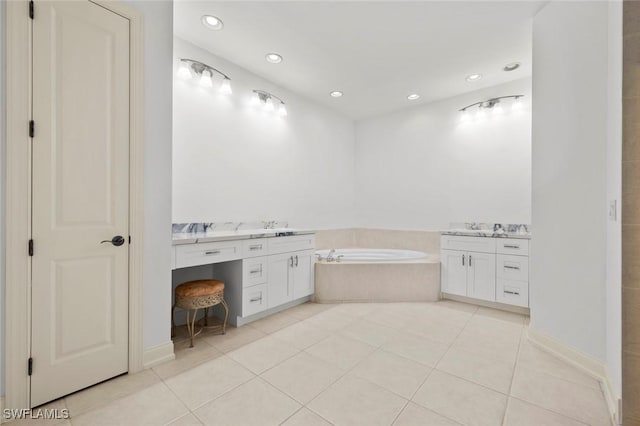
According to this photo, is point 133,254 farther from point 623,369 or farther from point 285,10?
point 623,369

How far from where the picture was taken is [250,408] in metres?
1.46

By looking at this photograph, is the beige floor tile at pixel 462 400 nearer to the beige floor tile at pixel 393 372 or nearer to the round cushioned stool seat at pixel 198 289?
the beige floor tile at pixel 393 372

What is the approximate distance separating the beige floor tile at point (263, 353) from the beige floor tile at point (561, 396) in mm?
1441

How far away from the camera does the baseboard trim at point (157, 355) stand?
6.00 ft

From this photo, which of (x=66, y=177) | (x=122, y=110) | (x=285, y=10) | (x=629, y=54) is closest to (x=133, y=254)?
(x=66, y=177)

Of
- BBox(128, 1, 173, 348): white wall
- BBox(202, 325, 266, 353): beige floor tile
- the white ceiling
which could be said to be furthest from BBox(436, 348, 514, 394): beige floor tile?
the white ceiling

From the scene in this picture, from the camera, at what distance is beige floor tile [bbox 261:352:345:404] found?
1603 millimetres

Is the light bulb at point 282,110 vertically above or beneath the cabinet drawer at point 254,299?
above

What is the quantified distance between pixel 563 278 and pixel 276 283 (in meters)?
2.35

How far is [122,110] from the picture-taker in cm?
172

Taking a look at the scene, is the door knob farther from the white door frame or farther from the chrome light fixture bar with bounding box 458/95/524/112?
the chrome light fixture bar with bounding box 458/95/524/112

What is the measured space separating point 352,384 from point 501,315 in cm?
206

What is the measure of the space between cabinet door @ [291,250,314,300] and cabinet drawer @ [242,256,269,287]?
0.39 metres

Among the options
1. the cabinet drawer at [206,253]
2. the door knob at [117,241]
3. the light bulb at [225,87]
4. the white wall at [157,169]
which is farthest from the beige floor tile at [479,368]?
the light bulb at [225,87]
